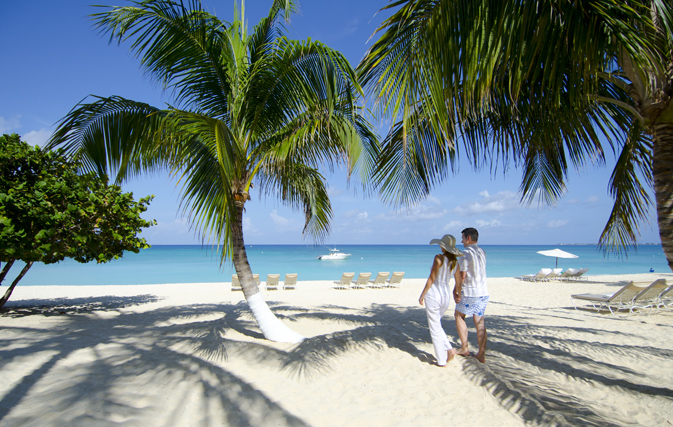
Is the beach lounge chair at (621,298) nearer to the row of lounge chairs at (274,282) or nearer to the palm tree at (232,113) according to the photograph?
the palm tree at (232,113)

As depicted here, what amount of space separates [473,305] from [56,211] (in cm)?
619

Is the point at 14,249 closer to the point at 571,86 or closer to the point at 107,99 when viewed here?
the point at 107,99

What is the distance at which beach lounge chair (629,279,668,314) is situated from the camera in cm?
802

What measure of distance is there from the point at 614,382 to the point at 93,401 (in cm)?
467

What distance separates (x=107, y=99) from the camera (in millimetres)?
4523

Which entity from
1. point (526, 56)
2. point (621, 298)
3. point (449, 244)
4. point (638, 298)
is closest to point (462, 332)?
point (449, 244)

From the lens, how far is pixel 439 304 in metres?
3.92

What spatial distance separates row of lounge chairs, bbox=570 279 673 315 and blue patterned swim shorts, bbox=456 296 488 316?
5937mm

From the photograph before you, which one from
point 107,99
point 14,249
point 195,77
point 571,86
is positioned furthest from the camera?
point 14,249

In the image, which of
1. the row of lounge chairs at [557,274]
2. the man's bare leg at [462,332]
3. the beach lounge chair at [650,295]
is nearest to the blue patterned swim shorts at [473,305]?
the man's bare leg at [462,332]

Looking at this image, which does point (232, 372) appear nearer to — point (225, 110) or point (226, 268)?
point (225, 110)

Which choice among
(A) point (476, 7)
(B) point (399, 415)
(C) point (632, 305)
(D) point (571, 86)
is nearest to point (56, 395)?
(B) point (399, 415)

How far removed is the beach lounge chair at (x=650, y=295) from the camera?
802cm

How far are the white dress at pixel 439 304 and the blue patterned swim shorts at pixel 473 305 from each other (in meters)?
0.24
